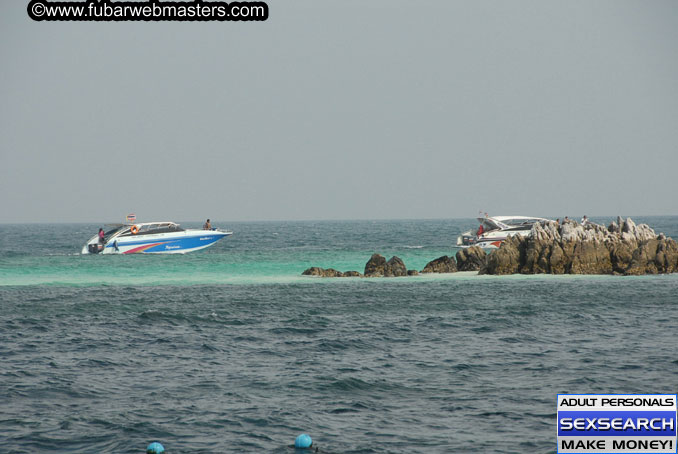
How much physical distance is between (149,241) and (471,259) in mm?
33507

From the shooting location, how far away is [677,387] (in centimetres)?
1480

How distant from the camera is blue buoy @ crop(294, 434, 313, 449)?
11695mm

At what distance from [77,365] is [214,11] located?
1324cm

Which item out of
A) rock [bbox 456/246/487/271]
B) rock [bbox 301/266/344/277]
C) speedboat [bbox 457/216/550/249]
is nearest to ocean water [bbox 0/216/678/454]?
rock [bbox 301/266/344/277]

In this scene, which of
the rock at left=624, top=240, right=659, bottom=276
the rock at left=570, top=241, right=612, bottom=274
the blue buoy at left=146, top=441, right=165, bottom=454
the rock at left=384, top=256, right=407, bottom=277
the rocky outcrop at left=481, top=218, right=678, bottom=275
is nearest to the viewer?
the blue buoy at left=146, top=441, right=165, bottom=454

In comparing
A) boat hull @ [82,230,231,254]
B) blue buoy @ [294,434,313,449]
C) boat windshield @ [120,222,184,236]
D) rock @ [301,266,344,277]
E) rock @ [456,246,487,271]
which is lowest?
blue buoy @ [294,434,313,449]

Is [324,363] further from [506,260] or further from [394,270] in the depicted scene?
[506,260]

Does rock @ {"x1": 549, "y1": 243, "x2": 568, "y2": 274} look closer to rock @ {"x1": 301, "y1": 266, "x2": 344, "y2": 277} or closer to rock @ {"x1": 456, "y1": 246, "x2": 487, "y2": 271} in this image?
rock @ {"x1": 456, "y1": 246, "x2": 487, "y2": 271}

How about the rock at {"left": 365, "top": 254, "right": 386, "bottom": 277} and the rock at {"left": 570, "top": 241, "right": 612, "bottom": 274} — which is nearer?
the rock at {"left": 570, "top": 241, "right": 612, "bottom": 274}

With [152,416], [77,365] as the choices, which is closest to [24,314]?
[77,365]

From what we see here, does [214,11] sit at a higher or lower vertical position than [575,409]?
higher

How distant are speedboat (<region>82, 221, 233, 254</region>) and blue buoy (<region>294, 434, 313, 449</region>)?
5498cm

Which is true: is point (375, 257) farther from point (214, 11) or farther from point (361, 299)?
point (214, 11)

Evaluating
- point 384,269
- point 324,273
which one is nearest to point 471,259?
point 384,269
